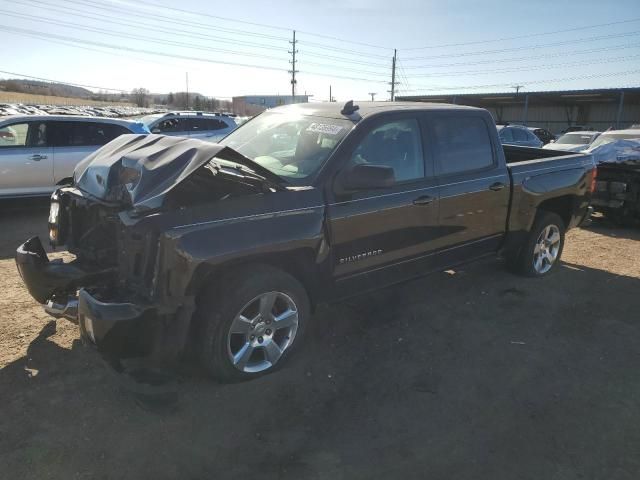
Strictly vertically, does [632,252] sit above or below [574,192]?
below

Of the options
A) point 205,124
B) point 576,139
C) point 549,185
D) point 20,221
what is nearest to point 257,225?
point 549,185

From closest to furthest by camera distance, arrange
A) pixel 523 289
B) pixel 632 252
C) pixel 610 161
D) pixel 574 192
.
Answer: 1. pixel 523 289
2. pixel 574 192
3. pixel 632 252
4. pixel 610 161

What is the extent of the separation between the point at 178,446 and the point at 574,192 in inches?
208

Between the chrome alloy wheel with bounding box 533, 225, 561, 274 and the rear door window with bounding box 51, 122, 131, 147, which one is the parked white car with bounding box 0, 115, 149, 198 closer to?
the rear door window with bounding box 51, 122, 131, 147

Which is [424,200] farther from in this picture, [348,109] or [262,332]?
[262,332]

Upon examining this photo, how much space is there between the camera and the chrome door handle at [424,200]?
413 cm

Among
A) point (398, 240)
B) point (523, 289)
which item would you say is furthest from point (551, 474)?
point (523, 289)

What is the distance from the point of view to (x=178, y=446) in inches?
111

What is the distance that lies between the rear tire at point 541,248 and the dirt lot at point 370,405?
2.94 ft

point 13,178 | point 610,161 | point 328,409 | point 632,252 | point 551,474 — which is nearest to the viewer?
point 551,474

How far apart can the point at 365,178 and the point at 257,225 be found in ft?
2.91

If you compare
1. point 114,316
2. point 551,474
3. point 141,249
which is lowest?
point 551,474

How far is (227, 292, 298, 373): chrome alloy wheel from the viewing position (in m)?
3.33

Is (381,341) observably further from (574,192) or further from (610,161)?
(610,161)
